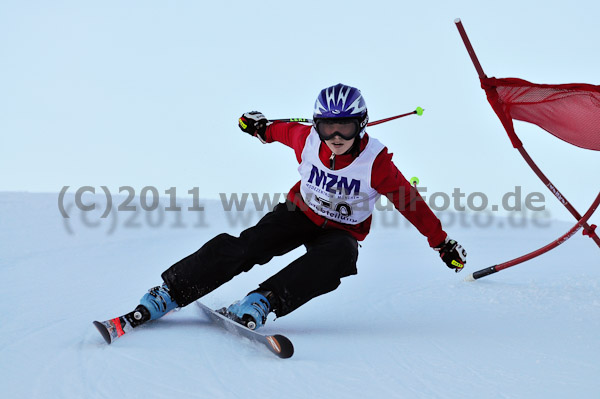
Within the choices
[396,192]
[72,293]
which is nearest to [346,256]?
[396,192]

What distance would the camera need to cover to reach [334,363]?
2.55 metres

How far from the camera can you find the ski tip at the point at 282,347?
2.53 m

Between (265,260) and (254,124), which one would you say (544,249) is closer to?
(265,260)

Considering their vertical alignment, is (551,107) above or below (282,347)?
above

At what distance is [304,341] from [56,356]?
3.51 feet

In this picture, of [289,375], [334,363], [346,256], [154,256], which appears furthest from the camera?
[154,256]

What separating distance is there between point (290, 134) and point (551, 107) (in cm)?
175

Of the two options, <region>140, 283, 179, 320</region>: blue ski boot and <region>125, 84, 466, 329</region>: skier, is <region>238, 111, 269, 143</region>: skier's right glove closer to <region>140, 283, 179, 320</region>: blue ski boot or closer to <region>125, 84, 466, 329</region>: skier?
<region>125, 84, 466, 329</region>: skier

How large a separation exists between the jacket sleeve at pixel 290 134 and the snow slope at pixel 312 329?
95cm

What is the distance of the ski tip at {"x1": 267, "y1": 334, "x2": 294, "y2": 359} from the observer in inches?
99.7

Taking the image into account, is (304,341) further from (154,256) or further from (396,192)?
(154,256)

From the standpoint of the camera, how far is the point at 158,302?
298 centimetres

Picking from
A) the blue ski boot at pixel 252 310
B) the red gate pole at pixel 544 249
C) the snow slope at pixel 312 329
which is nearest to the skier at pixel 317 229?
the blue ski boot at pixel 252 310

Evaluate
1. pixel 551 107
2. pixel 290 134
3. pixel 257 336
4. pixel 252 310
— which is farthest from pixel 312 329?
pixel 551 107
